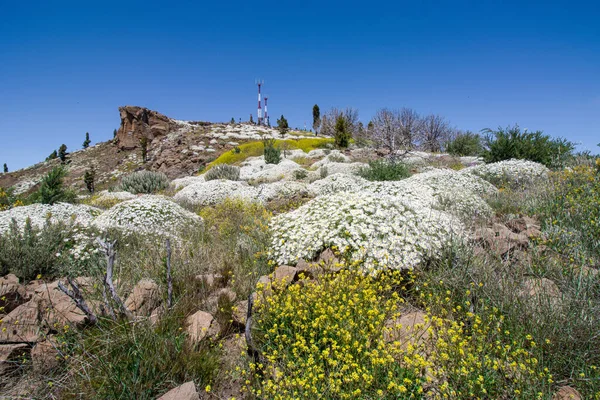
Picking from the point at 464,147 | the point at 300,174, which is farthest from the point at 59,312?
the point at 464,147

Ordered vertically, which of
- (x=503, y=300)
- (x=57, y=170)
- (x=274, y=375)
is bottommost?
(x=274, y=375)

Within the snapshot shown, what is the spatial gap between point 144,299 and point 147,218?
4093 mm

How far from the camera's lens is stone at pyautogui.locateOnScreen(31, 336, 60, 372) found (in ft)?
8.15

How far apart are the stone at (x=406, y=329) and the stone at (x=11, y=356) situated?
10.3 feet

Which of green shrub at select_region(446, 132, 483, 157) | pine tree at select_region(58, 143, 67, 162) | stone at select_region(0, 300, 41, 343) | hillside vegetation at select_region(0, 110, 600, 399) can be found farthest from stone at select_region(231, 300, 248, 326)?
pine tree at select_region(58, 143, 67, 162)

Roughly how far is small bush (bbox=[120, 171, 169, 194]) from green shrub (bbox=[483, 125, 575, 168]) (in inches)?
632

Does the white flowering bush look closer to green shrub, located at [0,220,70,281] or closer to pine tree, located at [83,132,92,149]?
green shrub, located at [0,220,70,281]

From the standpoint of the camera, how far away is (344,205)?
4.73 meters

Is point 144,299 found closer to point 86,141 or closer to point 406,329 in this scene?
point 406,329

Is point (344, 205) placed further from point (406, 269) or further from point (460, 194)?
point (460, 194)

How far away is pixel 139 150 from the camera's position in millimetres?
49844

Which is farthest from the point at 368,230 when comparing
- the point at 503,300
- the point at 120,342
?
the point at 120,342

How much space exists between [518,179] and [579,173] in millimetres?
3075

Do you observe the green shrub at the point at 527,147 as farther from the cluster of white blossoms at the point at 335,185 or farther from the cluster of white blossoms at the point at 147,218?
the cluster of white blossoms at the point at 147,218
